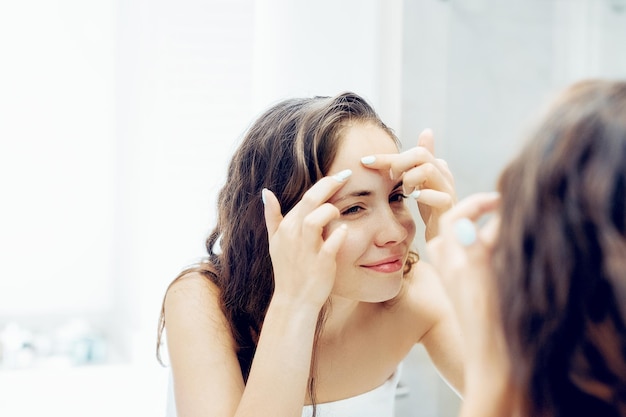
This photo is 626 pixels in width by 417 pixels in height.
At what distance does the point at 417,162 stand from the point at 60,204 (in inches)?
62.1

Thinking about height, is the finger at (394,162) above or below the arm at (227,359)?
above

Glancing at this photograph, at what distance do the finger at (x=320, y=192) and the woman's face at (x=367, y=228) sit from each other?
0.03 metres

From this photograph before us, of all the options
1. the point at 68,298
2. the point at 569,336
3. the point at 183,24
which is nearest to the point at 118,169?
the point at 68,298

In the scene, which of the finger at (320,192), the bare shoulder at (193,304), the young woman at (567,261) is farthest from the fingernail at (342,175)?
the young woman at (567,261)

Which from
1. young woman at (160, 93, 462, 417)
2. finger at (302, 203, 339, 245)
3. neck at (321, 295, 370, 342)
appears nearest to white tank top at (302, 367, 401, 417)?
young woman at (160, 93, 462, 417)

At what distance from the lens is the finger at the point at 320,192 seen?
0.84m

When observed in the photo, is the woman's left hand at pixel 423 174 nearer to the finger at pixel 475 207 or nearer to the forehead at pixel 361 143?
the forehead at pixel 361 143

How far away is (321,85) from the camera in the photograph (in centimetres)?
133

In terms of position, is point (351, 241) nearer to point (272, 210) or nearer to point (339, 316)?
point (272, 210)

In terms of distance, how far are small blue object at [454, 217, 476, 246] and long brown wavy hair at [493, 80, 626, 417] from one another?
6cm

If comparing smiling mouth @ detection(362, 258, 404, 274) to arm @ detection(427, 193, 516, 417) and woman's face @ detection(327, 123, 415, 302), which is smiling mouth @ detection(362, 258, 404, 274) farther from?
arm @ detection(427, 193, 516, 417)

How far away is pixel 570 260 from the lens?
1.44 ft

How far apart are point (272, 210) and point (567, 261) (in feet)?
1.63

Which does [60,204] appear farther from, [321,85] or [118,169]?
[321,85]
